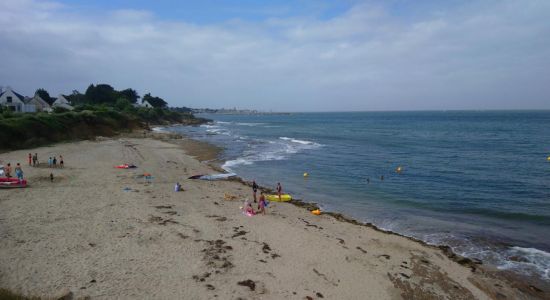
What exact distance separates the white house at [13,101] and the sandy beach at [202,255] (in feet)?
164

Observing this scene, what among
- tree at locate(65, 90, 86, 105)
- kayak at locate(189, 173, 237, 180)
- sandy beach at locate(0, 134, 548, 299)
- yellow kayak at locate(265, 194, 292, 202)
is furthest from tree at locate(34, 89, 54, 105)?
yellow kayak at locate(265, 194, 292, 202)

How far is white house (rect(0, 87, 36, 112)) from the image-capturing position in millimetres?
58469

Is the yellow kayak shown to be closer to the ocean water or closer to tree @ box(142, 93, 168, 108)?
the ocean water

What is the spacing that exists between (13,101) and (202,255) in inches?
2505

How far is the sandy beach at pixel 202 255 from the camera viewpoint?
984cm

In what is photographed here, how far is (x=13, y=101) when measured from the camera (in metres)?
59.2

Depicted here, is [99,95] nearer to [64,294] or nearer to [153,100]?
[153,100]

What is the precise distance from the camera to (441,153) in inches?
1674

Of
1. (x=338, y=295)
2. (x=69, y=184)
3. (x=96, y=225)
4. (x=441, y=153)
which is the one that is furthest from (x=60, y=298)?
(x=441, y=153)

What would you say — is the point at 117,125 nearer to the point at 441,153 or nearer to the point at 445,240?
the point at 441,153

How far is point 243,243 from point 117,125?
54.3m

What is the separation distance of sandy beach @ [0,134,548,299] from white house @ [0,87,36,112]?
4997 cm

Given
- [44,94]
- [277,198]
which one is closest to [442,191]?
[277,198]

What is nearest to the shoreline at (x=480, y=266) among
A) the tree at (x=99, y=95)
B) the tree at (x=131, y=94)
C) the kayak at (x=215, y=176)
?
the kayak at (x=215, y=176)
